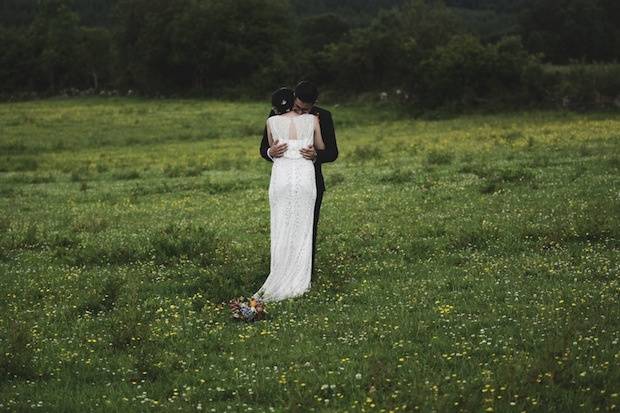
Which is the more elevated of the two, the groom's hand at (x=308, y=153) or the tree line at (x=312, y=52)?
the tree line at (x=312, y=52)

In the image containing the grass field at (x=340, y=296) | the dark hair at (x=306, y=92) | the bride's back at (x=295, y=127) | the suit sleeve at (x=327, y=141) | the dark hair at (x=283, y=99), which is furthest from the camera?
the suit sleeve at (x=327, y=141)

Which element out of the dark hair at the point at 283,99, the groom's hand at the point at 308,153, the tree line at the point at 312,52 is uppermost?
the tree line at the point at 312,52

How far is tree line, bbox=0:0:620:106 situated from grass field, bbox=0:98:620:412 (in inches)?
1414

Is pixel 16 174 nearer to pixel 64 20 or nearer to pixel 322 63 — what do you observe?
pixel 322 63

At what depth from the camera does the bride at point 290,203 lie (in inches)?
457

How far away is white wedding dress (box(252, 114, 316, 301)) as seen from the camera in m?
11.6

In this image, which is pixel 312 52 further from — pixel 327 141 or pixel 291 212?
pixel 291 212

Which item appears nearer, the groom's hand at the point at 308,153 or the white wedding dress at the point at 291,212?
the white wedding dress at the point at 291,212

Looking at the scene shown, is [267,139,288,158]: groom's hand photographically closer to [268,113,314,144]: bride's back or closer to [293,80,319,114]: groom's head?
[268,113,314,144]: bride's back

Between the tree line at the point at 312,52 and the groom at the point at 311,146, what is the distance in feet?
156

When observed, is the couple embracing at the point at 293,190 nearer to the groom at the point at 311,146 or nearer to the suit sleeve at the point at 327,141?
the groom at the point at 311,146

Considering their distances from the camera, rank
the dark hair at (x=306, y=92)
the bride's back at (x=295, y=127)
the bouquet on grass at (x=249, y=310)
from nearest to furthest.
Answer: the bouquet on grass at (x=249, y=310) < the dark hair at (x=306, y=92) < the bride's back at (x=295, y=127)

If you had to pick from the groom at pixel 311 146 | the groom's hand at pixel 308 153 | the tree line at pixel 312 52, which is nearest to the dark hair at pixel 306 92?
the groom at pixel 311 146

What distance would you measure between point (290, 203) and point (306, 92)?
1813 mm
